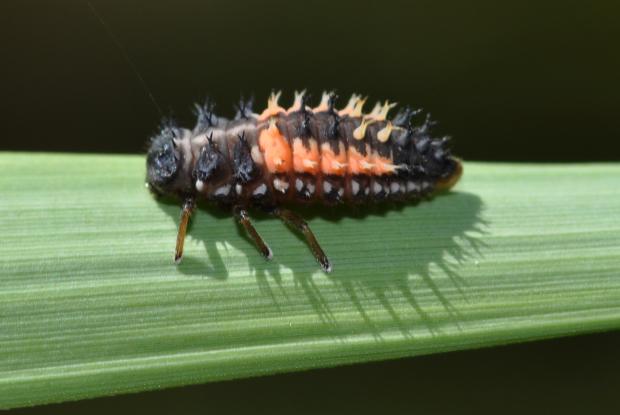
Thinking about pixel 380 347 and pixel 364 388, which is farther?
pixel 364 388

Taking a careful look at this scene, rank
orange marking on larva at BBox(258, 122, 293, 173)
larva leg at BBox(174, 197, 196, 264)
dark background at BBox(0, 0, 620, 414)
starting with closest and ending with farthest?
larva leg at BBox(174, 197, 196, 264), orange marking on larva at BBox(258, 122, 293, 173), dark background at BBox(0, 0, 620, 414)

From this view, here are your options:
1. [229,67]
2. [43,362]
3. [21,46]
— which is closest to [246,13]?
[229,67]

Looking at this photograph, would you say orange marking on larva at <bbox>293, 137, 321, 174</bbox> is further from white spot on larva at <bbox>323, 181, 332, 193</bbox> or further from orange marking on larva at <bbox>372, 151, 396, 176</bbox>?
orange marking on larva at <bbox>372, 151, 396, 176</bbox>

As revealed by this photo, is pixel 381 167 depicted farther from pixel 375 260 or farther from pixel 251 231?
Result: pixel 251 231

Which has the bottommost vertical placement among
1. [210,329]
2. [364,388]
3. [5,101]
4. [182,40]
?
[364,388]

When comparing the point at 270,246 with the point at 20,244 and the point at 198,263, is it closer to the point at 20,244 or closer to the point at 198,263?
the point at 198,263

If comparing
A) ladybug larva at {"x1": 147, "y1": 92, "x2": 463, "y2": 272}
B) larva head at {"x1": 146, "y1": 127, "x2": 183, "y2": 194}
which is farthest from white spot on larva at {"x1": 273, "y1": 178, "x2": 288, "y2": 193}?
larva head at {"x1": 146, "y1": 127, "x2": 183, "y2": 194}

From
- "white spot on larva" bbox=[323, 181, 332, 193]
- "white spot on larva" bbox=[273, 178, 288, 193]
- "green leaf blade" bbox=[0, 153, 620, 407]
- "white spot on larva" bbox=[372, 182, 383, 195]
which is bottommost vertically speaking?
"green leaf blade" bbox=[0, 153, 620, 407]
